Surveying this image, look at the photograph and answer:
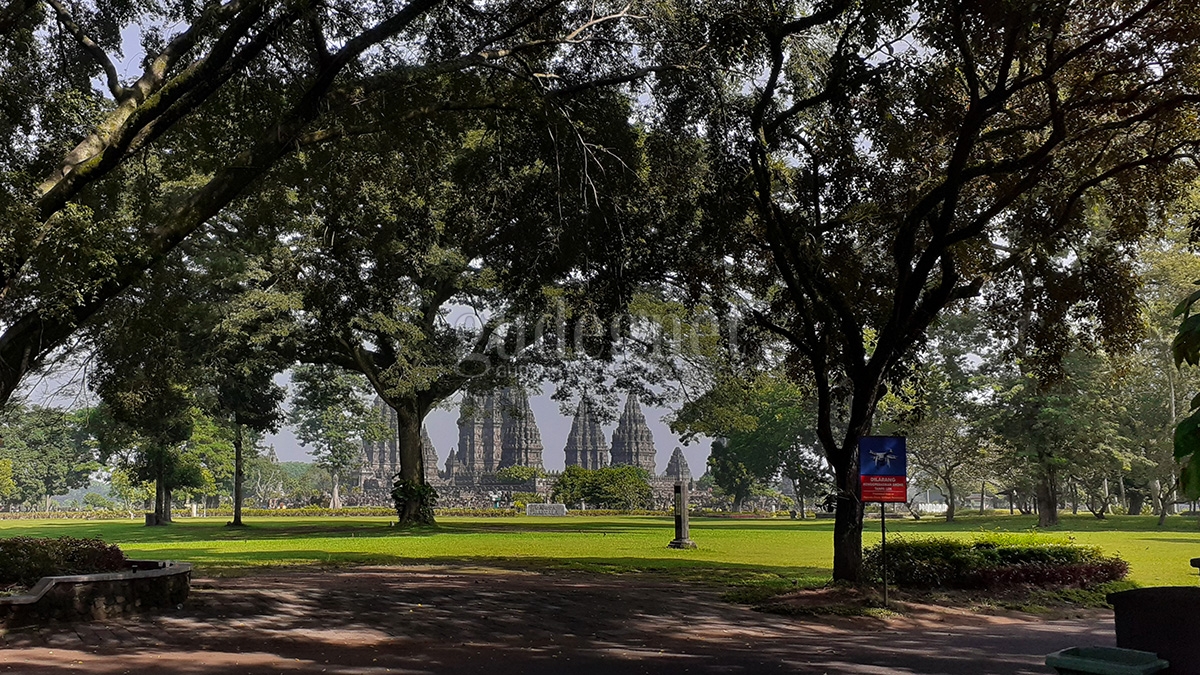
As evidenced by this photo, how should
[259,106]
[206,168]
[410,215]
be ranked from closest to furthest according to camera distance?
[259,106] → [206,168] → [410,215]

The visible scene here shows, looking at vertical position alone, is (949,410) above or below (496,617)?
above

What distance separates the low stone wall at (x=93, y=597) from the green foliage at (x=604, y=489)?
49.9 meters

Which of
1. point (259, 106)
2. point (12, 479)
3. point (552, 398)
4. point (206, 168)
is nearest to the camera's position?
point (259, 106)

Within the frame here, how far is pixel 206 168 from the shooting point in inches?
545

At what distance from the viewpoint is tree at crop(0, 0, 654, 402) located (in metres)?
9.59

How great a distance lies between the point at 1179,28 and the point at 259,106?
36.5ft

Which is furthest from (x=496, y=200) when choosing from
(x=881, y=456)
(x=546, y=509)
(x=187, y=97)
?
(x=546, y=509)

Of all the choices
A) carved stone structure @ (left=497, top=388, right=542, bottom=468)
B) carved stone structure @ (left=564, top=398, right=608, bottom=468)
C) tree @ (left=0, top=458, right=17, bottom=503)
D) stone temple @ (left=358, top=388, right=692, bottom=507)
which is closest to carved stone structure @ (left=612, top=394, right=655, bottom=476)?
stone temple @ (left=358, top=388, right=692, bottom=507)

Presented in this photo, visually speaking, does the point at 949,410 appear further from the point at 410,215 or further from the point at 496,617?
the point at 496,617

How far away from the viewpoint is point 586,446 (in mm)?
87688

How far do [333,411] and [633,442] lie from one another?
4108 centimetres

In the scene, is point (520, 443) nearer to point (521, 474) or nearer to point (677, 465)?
point (521, 474)

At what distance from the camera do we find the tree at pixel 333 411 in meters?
36.6

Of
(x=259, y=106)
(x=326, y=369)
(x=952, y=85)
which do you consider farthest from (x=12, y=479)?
(x=952, y=85)
